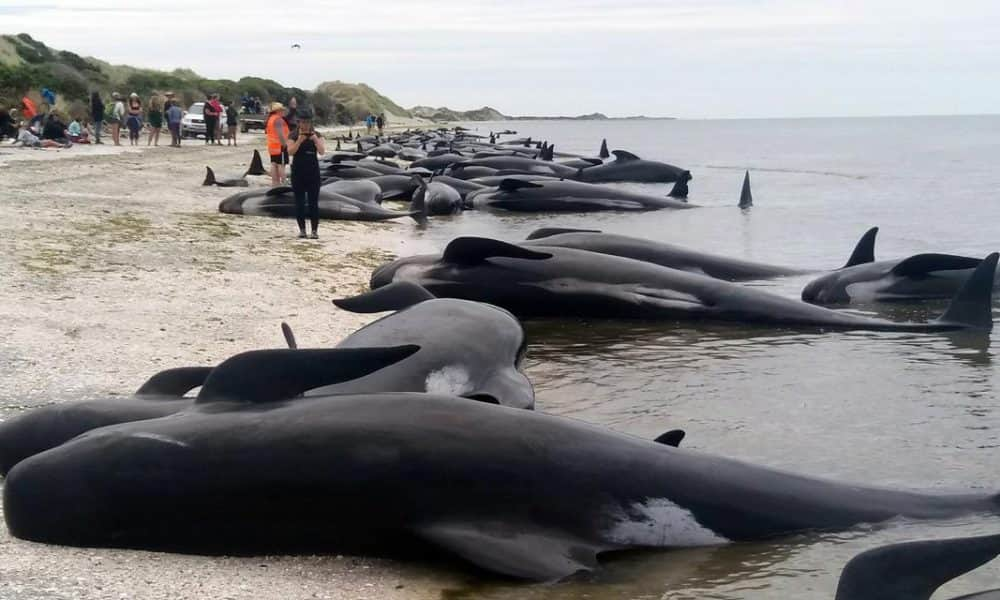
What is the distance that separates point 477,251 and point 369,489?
542cm

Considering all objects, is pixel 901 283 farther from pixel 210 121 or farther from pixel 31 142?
pixel 210 121

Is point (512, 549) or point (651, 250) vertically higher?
point (651, 250)

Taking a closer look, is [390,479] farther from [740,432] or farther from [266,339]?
[266,339]

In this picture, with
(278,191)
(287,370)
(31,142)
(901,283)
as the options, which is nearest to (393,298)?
(287,370)

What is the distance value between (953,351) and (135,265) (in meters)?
7.45

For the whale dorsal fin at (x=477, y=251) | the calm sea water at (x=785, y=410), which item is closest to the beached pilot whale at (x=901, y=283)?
the calm sea water at (x=785, y=410)

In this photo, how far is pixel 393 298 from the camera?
321 inches

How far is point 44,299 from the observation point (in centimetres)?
888

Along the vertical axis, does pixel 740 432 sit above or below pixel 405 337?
below

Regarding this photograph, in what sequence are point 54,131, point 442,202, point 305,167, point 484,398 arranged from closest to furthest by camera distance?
point 484,398 < point 305,167 < point 442,202 < point 54,131

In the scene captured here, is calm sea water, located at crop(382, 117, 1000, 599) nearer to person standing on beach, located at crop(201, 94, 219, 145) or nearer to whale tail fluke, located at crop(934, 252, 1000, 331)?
whale tail fluke, located at crop(934, 252, 1000, 331)

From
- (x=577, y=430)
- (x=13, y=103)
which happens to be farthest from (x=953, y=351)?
(x=13, y=103)

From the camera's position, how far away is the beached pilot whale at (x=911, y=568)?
A: 359cm

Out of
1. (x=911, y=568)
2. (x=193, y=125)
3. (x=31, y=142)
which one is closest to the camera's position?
(x=911, y=568)
